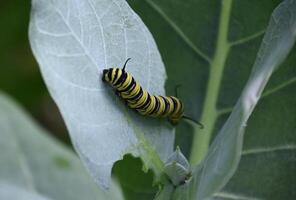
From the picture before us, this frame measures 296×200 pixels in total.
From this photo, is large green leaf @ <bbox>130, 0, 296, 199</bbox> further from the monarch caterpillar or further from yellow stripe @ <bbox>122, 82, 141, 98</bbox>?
yellow stripe @ <bbox>122, 82, 141, 98</bbox>

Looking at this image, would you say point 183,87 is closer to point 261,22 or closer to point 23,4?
point 261,22

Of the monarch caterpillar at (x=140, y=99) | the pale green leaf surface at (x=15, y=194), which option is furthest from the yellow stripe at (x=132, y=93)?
the pale green leaf surface at (x=15, y=194)

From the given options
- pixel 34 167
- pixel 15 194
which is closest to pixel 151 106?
pixel 15 194

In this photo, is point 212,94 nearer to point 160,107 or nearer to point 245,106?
point 160,107

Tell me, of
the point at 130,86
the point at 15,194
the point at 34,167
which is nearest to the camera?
the point at 130,86

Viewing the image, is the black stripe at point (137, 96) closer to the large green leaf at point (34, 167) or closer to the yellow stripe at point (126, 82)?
the yellow stripe at point (126, 82)

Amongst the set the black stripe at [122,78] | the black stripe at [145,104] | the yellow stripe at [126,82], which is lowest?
the black stripe at [145,104]

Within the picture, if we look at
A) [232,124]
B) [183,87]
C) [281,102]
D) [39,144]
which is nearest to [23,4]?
[39,144]
